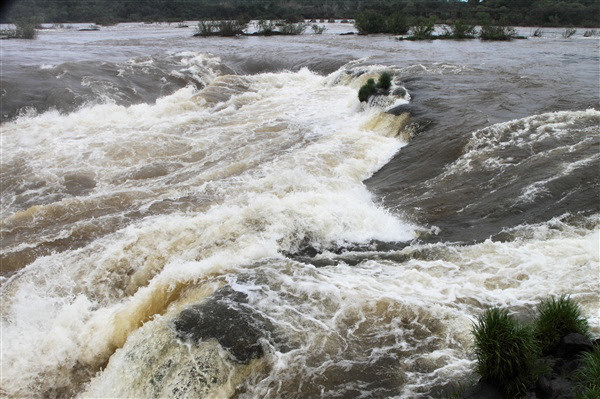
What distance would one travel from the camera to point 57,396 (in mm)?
5777

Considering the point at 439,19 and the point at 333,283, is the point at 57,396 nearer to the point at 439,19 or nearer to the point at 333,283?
the point at 333,283

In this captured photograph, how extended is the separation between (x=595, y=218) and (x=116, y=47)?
117ft

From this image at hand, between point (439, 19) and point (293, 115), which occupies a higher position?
point (439, 19)

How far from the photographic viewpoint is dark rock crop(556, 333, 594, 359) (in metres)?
4.86

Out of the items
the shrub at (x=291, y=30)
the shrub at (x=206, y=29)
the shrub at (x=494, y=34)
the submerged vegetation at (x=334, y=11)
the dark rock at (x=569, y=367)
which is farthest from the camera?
the submerged vegetation at (x=334, y=11)

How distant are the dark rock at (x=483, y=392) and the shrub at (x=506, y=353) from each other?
57 mm

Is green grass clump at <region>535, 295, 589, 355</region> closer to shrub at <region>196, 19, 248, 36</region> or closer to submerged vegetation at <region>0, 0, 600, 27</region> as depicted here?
submerged vegetation at <region>0, 0, 600, 27</region>

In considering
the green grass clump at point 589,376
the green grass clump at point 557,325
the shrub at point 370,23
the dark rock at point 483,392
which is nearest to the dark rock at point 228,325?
the dark rock at point 483,392

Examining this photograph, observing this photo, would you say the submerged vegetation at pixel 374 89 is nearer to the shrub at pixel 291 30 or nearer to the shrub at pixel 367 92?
the shrub at pixel 367 92

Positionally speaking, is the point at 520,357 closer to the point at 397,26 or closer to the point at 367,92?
the point at 367,92

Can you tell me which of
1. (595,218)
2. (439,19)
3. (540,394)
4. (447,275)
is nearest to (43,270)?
(447,275)

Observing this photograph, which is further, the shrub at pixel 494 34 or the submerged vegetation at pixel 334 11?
the submerged vegetation at pixel 334 11

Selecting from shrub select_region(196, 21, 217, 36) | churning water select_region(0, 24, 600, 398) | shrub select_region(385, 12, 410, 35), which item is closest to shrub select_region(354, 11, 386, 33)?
shrub select_region(385, 12, 410, 35)

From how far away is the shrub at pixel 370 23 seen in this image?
4622 centimetres
